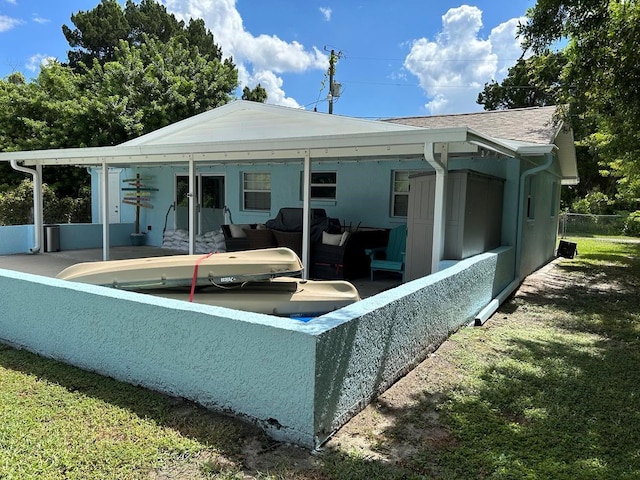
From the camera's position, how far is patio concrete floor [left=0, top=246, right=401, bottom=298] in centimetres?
825

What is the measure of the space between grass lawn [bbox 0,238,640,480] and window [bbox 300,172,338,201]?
6.32 metres

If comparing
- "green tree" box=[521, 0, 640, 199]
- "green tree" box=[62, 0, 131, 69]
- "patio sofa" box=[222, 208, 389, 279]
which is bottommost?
"patio sofa" box=[222, 208, 389, 279]

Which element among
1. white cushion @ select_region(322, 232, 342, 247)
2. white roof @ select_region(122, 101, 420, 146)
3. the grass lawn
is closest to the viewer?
the grass lawn

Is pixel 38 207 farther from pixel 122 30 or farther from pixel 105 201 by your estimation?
pixel 122 30

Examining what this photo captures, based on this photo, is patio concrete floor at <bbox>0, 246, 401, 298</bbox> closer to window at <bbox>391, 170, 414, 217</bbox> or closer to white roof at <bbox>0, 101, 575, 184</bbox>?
window at <bbox>391, 170, 414, 217</bbox>

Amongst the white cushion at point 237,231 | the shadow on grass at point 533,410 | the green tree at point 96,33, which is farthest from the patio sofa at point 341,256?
the green tree at point 96,33

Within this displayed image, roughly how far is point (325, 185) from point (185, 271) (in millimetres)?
6704

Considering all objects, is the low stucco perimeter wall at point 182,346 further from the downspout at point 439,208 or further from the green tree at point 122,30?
the green tree at point 122,30

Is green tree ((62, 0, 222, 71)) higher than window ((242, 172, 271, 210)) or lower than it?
higher

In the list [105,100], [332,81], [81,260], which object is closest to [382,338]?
[81,260]

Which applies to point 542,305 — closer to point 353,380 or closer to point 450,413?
point 450,413

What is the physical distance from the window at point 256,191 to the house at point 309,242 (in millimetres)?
38

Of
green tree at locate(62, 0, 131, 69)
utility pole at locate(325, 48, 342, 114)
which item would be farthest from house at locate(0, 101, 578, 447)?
green tree at locate(62, 0, 131, 69)

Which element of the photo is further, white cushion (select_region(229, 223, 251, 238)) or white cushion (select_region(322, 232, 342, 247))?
white cushion (select_region(229, 223, 251, 238))
